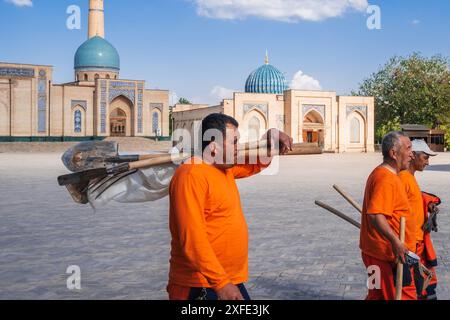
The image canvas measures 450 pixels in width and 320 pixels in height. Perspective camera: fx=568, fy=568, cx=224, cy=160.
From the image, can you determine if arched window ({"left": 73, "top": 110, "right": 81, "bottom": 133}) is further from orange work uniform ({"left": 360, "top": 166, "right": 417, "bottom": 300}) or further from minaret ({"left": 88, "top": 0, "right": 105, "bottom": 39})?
orange work uniform ({"left": 360, "top": 166, "right": 417, "bottom": 300})

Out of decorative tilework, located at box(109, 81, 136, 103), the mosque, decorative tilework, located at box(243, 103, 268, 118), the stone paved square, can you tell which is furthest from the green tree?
the stone paved square

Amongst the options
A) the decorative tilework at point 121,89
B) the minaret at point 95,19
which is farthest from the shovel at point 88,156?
the minaret at point 95,19

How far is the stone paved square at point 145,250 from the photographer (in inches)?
191

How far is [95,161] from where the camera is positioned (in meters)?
2.99

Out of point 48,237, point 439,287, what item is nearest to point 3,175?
point 48,237

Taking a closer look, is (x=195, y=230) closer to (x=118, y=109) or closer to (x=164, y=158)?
(x=164, y=158)

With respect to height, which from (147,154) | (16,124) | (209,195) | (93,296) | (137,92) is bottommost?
(93,296)

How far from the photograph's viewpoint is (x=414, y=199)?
11.3ft

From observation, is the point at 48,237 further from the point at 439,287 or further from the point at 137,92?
the point at 137,92

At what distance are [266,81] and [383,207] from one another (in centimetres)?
5142

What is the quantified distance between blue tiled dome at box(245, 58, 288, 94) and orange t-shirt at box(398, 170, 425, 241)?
50.3 metres

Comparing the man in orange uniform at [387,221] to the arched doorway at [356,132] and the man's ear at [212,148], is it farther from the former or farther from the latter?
the arched doorway at [356,132]

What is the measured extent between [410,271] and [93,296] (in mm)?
2669

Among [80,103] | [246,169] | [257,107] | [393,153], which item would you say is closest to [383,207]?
[393,153]
